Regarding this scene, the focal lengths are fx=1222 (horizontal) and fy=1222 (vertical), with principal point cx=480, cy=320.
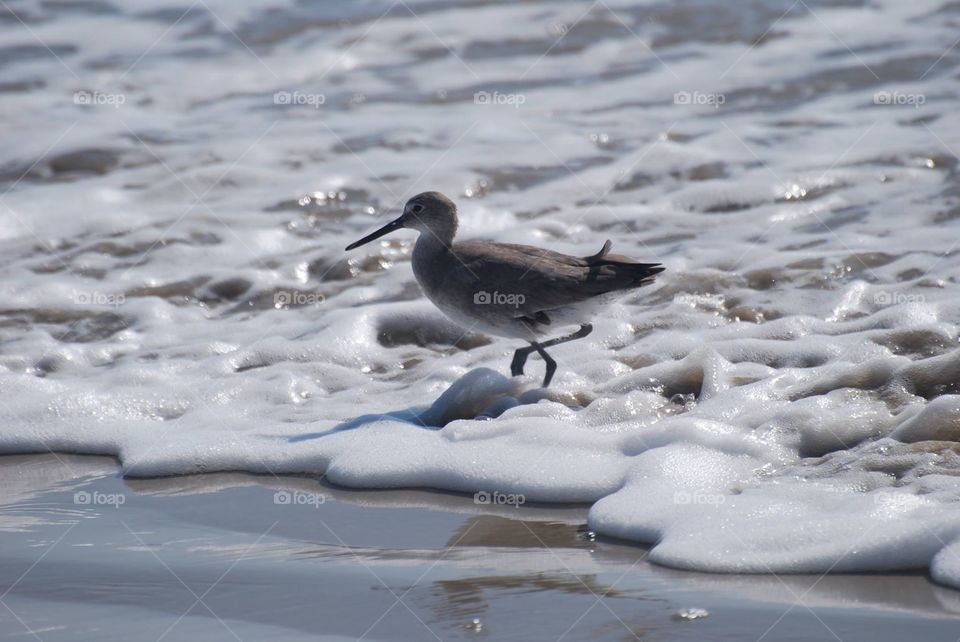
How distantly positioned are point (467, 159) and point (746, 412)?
16.9 ft

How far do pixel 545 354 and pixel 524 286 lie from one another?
0.34 m

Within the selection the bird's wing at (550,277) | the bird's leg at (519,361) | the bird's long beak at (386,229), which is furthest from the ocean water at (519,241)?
the bird's long beak at (386,229)

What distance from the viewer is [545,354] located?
5625mm

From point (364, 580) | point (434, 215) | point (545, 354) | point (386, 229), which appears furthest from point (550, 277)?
point (364, 580)

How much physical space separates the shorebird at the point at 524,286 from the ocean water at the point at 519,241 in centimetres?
26

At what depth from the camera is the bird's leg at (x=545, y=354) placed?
18.2ft

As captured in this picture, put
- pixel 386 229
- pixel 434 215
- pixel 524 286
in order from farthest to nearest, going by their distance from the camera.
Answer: pixel 386 229
pixel 434 215
pixel 524 286

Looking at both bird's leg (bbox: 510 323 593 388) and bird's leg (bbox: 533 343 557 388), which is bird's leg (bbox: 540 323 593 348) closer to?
bird's leg (bbox: 510 323 593 388)

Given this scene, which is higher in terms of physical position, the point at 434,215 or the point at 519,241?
the point at 434,215

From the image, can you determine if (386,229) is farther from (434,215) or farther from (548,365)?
(548,365)

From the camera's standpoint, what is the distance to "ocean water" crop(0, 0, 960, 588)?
4.34 meters

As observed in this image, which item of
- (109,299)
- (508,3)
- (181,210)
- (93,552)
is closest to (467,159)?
(181,210)

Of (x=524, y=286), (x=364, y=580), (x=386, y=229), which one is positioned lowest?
(x=364, y=580)

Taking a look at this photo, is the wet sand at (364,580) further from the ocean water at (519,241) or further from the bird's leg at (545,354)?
the bird's leg at (545,354)
